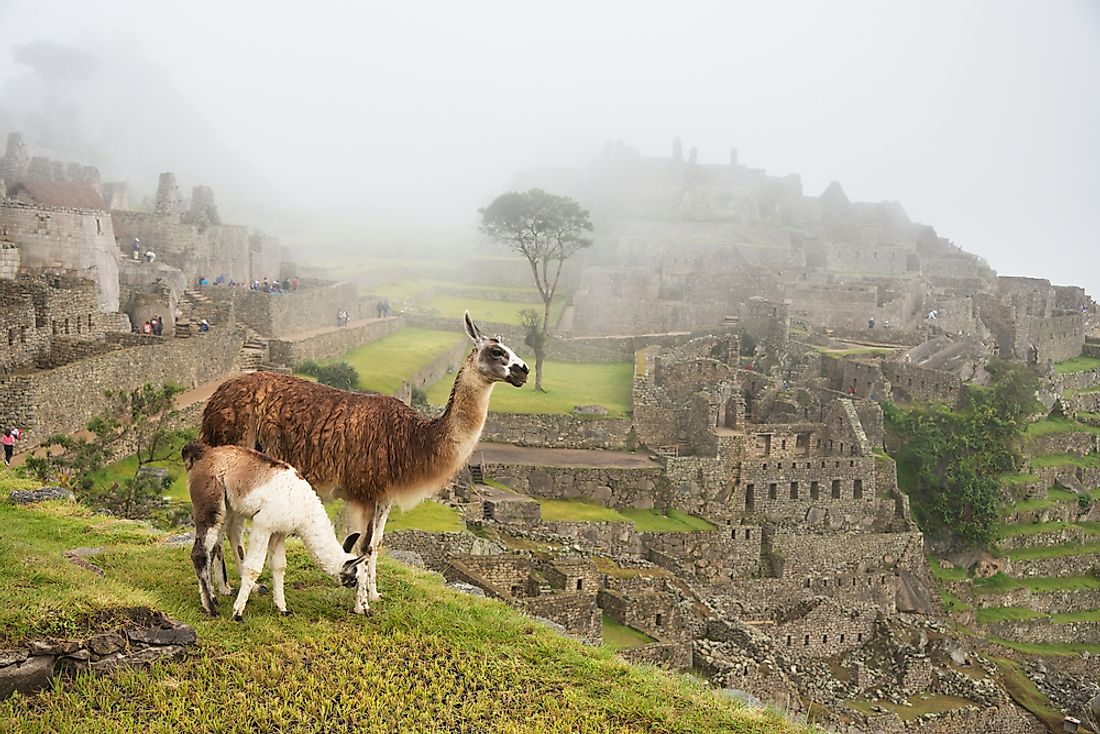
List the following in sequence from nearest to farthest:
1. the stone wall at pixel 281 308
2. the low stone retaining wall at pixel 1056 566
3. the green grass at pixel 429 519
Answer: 1. the green grass at pixel 429 519
2. the stone wall at pixel 281 308
3. the low stone retaining wall at pixel 1056 566

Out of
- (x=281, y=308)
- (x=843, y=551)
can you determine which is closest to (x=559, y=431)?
(x=843, y=551)

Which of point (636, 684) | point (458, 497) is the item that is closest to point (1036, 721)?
point (458, 497)

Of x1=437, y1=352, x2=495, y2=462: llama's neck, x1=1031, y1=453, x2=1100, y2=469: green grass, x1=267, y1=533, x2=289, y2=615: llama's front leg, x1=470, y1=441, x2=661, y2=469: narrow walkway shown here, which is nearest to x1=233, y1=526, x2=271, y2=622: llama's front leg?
x1=267, y1=533, x2=289, y2=615: llama's front leg

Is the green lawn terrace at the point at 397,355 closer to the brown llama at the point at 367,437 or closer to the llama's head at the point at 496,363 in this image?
the brown llama at the point at 367,437

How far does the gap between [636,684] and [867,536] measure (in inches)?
874

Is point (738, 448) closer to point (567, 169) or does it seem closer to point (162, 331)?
point (162, 331)

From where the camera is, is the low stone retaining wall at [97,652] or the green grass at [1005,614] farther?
the green grass at [1005,614]

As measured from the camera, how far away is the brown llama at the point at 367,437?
970cm

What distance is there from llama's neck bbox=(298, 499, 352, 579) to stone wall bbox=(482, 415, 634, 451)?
19.7m

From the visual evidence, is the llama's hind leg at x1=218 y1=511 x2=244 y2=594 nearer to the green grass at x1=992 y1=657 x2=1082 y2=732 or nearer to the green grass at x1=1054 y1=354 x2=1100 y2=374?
the green grass at x1=992 y1=657 x2=1082 y2=732

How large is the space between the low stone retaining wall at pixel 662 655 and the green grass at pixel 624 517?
6.23 m

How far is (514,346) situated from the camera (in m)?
42.7

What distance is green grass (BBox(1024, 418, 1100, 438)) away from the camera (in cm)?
3697

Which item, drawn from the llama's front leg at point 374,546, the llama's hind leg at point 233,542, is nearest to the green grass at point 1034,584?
the llama's front leg at point 374,546
